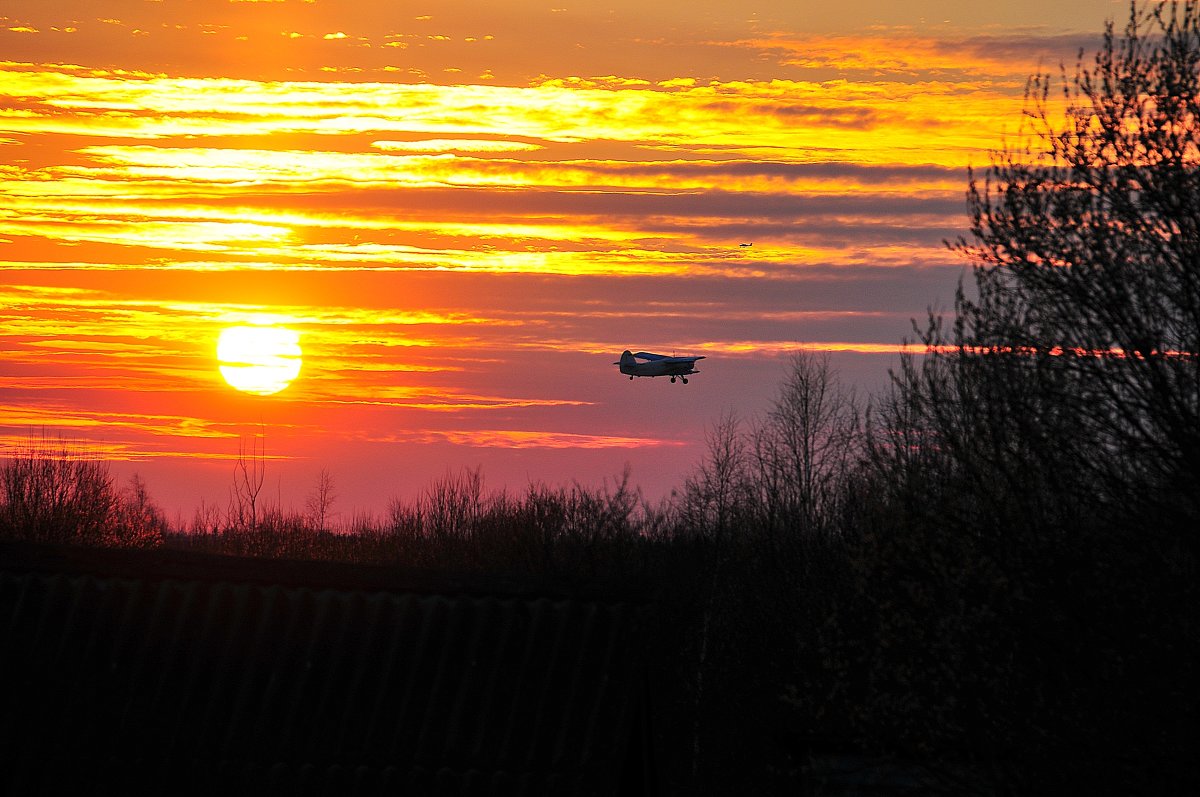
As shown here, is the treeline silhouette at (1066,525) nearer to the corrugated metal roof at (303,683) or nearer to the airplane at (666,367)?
the corrugated metal roof at (303,683)

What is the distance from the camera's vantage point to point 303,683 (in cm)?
970

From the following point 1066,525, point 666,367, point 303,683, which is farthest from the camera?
point 666,367

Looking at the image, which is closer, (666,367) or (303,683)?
(303,683)

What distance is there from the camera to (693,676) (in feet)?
166

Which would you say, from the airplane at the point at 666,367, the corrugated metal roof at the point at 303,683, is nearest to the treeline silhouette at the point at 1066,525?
the corrugated metal roof at the point at 303,683

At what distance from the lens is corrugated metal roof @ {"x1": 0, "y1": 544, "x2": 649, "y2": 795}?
941cm

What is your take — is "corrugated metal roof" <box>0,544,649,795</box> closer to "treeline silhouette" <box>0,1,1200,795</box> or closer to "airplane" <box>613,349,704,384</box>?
"treeline silhouette" <box>0,1,1200,795</box>

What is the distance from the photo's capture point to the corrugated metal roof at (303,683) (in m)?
9.41

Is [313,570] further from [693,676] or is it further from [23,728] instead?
[693,676]

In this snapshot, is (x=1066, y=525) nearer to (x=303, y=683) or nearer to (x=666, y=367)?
(x=303, y=683)

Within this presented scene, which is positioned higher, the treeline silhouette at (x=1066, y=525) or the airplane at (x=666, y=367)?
the airplane at (x=666, y=367)

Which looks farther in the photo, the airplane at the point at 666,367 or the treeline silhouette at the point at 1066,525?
the airplane at the point at 666,367

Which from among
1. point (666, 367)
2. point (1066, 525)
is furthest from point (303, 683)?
point (666, 367)

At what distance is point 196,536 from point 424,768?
65586mm
